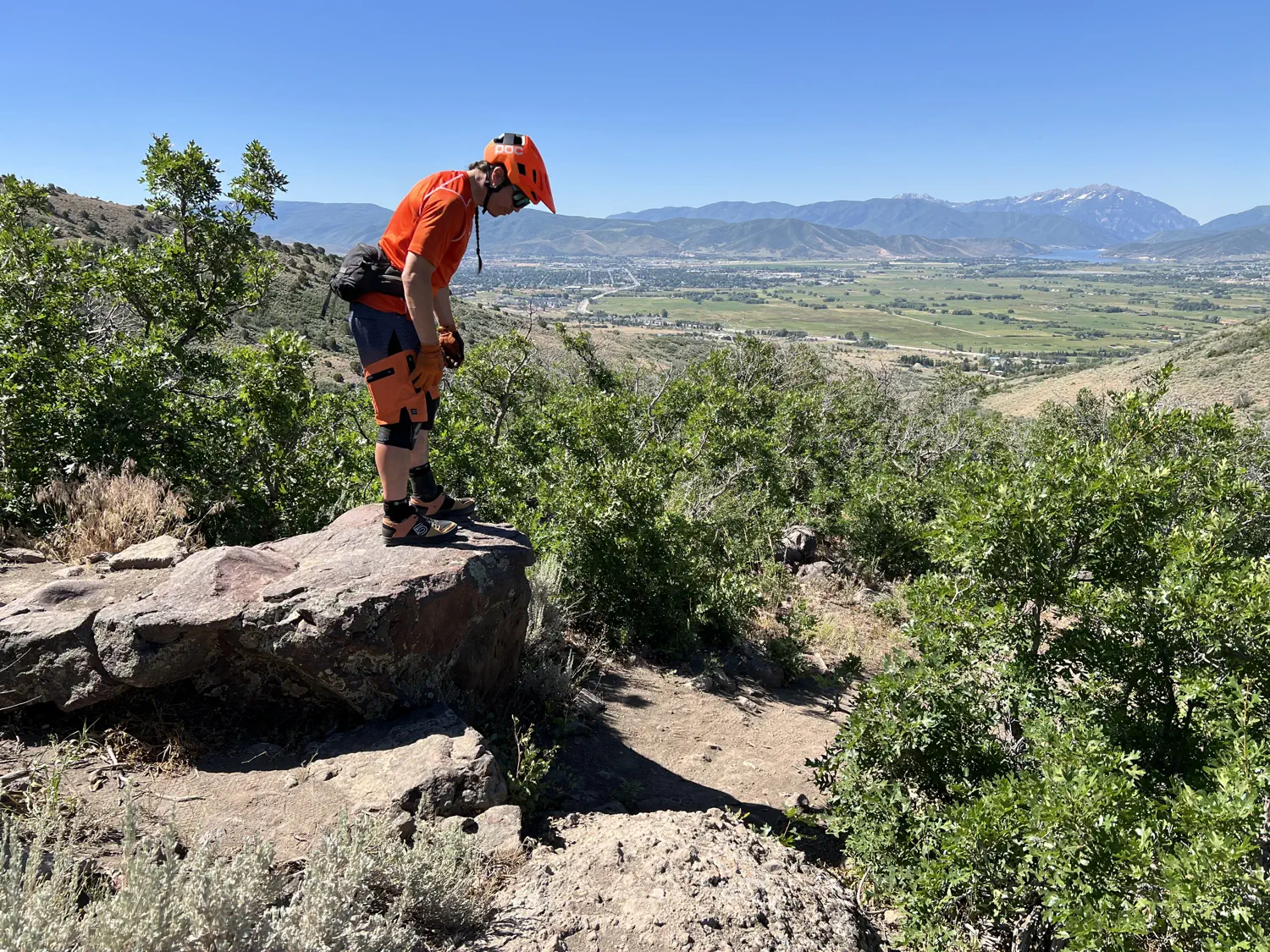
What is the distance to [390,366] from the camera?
4066 mm

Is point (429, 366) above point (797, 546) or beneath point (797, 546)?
above

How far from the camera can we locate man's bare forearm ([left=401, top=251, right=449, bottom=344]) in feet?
12.4

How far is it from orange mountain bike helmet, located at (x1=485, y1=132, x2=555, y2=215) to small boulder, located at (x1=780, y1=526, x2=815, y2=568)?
23.7 ft

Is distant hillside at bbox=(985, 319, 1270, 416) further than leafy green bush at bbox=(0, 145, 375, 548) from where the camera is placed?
Yes

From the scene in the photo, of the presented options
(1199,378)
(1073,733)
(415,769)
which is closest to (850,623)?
(1073,733)

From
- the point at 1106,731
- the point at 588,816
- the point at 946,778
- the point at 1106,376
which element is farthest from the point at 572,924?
the point at 1106,376

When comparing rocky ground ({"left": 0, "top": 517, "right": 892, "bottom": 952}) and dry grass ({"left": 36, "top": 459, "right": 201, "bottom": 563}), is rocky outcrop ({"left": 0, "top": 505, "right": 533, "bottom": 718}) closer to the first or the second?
rocky ground ({"left": 0, "top": 517, "right": 892, "bottom": 952})

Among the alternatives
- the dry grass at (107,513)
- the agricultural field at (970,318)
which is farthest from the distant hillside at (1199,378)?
the agricultural field at (970,318)

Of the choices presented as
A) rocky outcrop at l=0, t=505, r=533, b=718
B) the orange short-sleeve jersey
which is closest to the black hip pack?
the orange short-sleeve jersey

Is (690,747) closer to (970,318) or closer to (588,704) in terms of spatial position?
(588,704)

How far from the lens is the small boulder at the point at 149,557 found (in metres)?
4.46

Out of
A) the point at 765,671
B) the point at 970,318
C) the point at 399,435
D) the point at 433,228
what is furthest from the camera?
the point at 970,318

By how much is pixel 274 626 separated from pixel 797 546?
8216 mm

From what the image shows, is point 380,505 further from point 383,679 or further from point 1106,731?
point 1106,731
